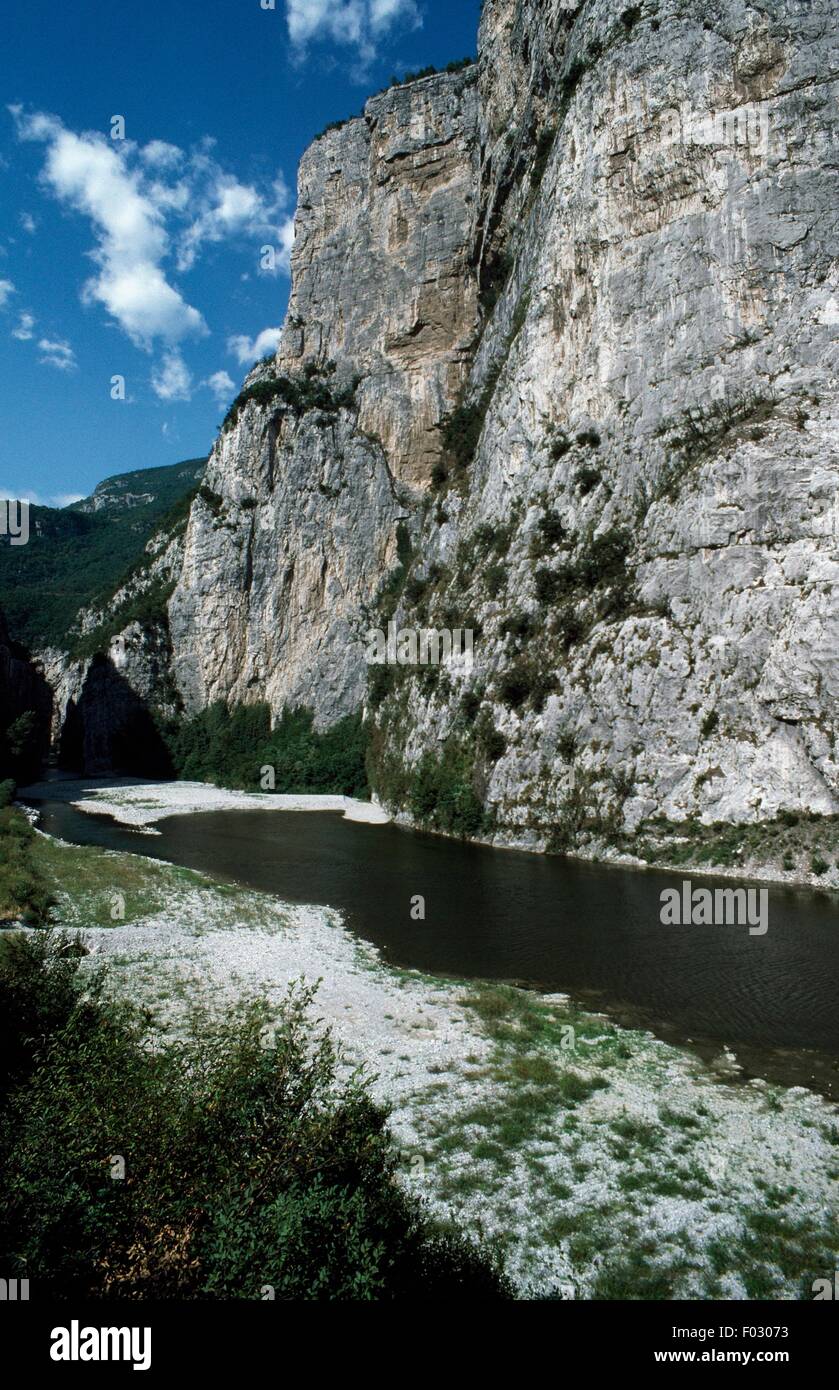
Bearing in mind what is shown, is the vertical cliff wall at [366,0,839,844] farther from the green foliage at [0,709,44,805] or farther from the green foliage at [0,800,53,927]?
the green foliage at [0,709,44,805]

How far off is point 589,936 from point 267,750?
6098cm

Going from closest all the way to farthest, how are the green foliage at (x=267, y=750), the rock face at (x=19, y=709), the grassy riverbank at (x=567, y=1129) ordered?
the grassy riverbank at (x=567, y=1129) < the rock face at (x=19, y=709) < the green foliage at (x=267, y=750)

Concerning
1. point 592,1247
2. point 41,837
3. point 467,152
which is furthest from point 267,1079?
point 467,152

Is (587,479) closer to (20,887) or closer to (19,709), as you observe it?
(20,887)

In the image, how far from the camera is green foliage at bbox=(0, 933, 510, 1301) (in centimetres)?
524

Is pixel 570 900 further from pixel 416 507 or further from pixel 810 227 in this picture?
pixel 416 507

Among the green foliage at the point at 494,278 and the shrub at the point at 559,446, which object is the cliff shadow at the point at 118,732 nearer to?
the green foliage at the point at 494,278

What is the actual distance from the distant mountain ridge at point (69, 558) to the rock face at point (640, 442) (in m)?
70.8

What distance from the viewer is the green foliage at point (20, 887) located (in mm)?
19938

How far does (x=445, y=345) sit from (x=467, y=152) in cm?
1893

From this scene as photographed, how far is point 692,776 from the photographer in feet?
106

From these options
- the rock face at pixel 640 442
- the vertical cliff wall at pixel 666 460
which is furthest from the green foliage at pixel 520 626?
the rock face at pixel 640 442

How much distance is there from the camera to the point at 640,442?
133ft

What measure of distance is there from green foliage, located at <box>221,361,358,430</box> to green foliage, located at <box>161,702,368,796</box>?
110 feet
